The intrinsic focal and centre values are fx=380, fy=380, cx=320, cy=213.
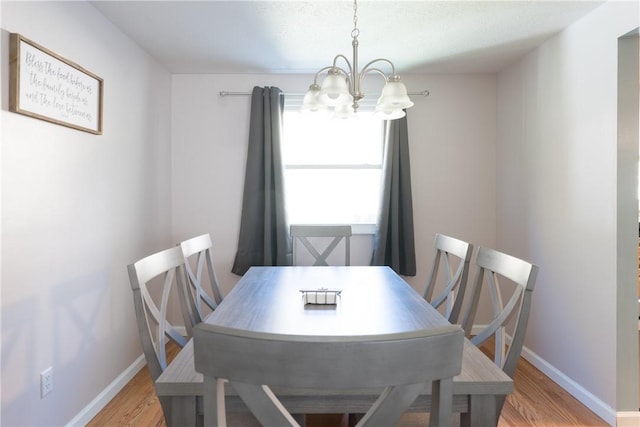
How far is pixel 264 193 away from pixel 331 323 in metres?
2.05

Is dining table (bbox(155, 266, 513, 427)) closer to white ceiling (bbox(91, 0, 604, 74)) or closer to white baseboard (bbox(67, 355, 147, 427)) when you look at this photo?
white baseboard (bbox(67, 355, 147, 427))

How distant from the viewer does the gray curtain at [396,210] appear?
3.23 m

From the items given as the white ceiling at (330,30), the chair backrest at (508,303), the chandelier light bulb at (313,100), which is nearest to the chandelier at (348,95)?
the chandelier light bulb at (313,100)

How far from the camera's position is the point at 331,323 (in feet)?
4.43

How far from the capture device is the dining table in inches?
39.2

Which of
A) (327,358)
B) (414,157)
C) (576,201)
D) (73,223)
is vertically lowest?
(327,358)

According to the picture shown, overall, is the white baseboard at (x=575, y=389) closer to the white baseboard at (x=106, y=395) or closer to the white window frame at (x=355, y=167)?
the white window frame at (x=355, y=167)

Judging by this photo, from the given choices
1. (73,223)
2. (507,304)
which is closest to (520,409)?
(507,304)

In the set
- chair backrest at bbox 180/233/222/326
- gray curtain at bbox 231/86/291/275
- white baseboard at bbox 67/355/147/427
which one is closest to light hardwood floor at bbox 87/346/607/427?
white baseboard at bbox 67/355/147/427

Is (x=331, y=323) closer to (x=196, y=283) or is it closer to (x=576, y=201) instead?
(x=196, y=283)

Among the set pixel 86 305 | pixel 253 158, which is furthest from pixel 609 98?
pixel 86 305

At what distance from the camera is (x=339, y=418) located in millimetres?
1934

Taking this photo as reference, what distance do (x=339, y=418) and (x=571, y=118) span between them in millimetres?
2306

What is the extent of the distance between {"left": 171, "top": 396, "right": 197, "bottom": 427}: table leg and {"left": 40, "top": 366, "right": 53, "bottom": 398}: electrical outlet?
4.06ft
